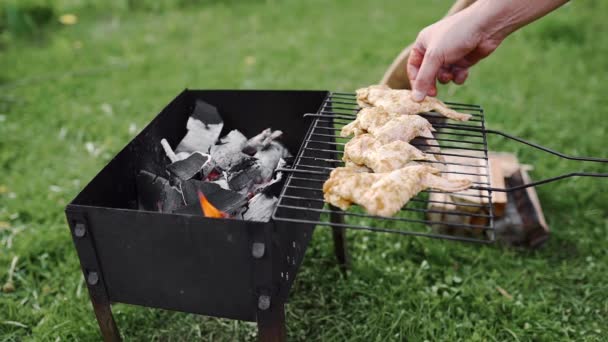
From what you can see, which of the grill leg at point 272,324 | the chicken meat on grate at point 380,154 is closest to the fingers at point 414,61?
the chicken meat on grate at point 380,154

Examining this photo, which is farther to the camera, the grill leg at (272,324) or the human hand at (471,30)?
the human hand at (471,30)

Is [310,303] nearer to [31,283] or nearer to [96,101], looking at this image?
[31,283]

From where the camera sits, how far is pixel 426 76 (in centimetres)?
239

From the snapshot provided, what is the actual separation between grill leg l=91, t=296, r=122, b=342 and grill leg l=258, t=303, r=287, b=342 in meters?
0.68

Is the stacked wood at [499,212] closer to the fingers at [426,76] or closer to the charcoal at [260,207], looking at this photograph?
the fingers at [426,76]

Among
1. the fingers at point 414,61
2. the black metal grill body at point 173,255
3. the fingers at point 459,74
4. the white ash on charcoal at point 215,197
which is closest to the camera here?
the black metal grill body at point 173,255

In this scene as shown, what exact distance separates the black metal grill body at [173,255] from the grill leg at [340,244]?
70cm

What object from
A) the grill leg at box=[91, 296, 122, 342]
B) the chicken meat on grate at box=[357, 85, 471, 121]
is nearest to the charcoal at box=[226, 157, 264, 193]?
the chicken meat on grate at box=[357, 85, 471, 121]

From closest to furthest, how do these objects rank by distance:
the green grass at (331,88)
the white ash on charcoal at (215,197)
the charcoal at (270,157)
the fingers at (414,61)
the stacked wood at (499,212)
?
1. the white ash on charcoal at (215,197)
2. the charcoal at (270,157)
3. the fingers at (414,61)
4. the green grass at (331,88)
5. the stacked wood at (499,212)

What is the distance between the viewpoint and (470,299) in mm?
2910

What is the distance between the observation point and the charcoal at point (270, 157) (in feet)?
7.98

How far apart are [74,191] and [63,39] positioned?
3273 millimetres

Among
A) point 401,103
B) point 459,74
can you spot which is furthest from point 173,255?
point 459,74

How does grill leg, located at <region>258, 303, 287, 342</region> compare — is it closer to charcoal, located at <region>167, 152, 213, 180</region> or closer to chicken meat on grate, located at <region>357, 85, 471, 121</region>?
charcoal, located at <region>167, 152, 213, 180</region>
